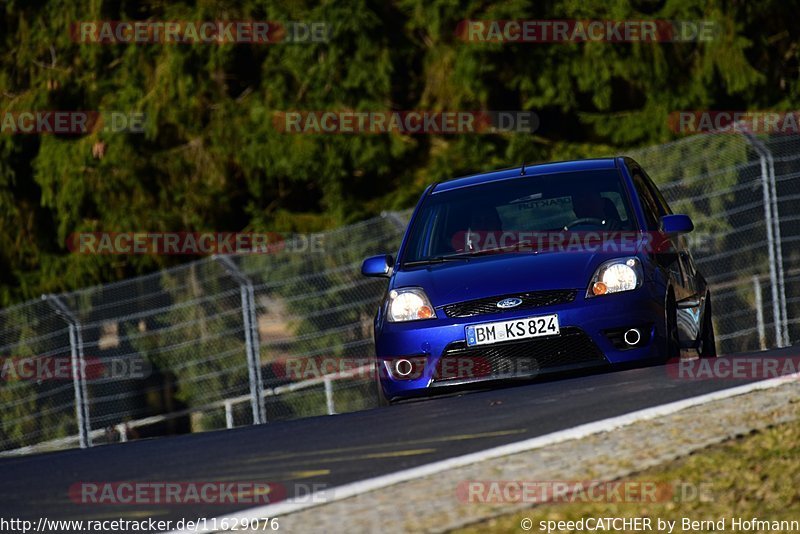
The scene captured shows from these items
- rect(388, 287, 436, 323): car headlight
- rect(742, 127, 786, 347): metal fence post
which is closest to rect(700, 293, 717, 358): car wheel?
rect(388, 287, 436, 323): car headlight

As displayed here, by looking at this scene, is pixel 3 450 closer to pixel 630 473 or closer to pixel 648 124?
pixel 648 124

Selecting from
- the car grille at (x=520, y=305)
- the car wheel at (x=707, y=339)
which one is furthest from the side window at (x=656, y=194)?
the car grille at (x=520, y=305)

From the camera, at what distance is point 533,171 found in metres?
9.90

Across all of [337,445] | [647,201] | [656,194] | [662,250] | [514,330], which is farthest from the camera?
[656,194]

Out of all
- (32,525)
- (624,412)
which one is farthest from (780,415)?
→ (32,525)

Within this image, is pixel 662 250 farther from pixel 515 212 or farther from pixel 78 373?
pixel 78 373

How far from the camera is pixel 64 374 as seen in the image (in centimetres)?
1407

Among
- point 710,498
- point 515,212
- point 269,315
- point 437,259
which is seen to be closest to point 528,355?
point 437,259

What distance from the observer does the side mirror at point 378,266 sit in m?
9.29

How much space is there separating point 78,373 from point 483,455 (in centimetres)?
866

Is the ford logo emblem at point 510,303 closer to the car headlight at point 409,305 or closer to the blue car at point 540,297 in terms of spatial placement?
the blue car at point 540,297

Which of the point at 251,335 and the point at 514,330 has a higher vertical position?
the point at 251,335

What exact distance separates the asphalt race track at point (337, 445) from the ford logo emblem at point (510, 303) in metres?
0.47

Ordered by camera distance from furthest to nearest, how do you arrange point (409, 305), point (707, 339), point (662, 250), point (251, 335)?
point (251, 335), point (707, 339), point (662, 250), point (409, 305)
